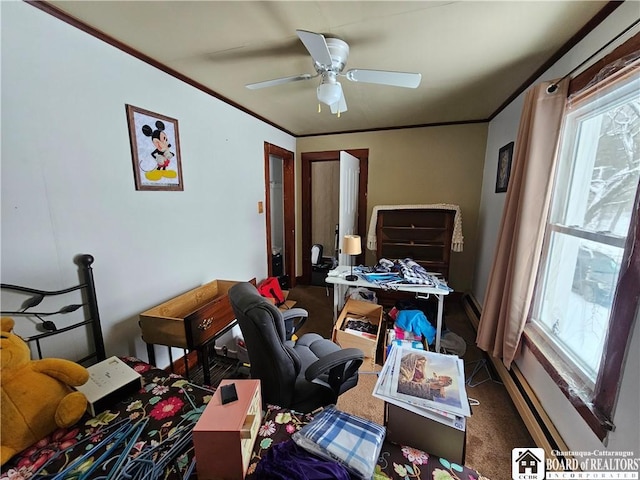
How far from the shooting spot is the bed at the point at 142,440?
2.66 ft

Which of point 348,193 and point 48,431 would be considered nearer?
point 48,431

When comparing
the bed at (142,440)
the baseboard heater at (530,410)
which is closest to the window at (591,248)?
the baseboard heater at (530,410)

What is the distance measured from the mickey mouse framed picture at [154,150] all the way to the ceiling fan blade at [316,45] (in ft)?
3.87

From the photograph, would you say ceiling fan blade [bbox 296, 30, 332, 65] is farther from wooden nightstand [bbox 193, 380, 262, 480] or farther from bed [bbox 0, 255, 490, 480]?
bed [bbox 0, 255, 490, 480]

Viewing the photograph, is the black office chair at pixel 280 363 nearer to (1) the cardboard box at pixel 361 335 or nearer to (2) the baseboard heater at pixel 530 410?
(1) the cardboard box at pixel 361 335

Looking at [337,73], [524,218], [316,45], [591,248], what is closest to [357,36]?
[337,73]

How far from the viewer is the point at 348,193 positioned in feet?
10.2

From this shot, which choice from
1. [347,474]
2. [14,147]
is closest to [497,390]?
[347,474]

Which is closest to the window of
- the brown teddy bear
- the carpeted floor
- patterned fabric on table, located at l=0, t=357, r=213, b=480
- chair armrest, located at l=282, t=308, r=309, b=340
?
the carpeted floor

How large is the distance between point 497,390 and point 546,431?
533 millimetres

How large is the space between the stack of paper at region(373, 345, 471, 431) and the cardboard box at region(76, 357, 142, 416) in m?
1.13

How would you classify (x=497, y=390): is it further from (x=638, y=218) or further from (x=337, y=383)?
(x=638, y=218)

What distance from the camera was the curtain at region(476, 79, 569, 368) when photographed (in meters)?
1.45

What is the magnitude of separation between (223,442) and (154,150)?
1.81 m
